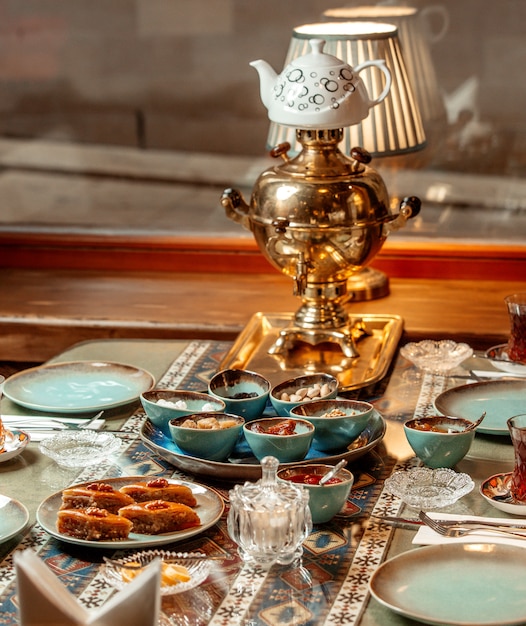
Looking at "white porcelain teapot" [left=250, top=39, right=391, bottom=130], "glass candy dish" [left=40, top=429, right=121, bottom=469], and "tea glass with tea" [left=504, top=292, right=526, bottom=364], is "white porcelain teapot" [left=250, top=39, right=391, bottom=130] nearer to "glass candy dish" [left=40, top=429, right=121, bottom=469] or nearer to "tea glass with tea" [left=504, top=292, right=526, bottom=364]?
"tea glass with tea" [left=504, top=292, right=526, bottom=364]

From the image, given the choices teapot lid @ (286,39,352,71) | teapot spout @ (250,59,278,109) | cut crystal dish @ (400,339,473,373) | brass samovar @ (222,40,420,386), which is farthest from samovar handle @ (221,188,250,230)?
cut crystal dish @ (400,339,473,373)

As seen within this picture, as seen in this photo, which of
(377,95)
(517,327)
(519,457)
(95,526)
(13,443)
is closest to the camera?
(95,526)

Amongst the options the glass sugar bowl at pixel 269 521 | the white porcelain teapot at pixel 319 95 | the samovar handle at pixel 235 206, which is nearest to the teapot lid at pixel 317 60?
the white porcelain teapot at pixel 319 95

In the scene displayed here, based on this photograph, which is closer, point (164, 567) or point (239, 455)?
point (164, 567)

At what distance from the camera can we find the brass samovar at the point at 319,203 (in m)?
2.05

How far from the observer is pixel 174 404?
1.77 m

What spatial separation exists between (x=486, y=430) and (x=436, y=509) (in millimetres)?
303

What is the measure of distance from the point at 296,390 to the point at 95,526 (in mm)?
556

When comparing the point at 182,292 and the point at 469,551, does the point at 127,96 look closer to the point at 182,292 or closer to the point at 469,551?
the point at 182,292

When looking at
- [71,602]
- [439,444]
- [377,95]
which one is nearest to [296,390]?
[439,444]

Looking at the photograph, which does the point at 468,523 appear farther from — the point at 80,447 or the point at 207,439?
the point at 80,447

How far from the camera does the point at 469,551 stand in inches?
52.3

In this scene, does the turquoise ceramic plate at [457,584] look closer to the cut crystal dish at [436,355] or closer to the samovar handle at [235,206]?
the cut crystal dish at [436,355]

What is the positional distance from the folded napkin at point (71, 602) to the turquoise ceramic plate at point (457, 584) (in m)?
0.27
